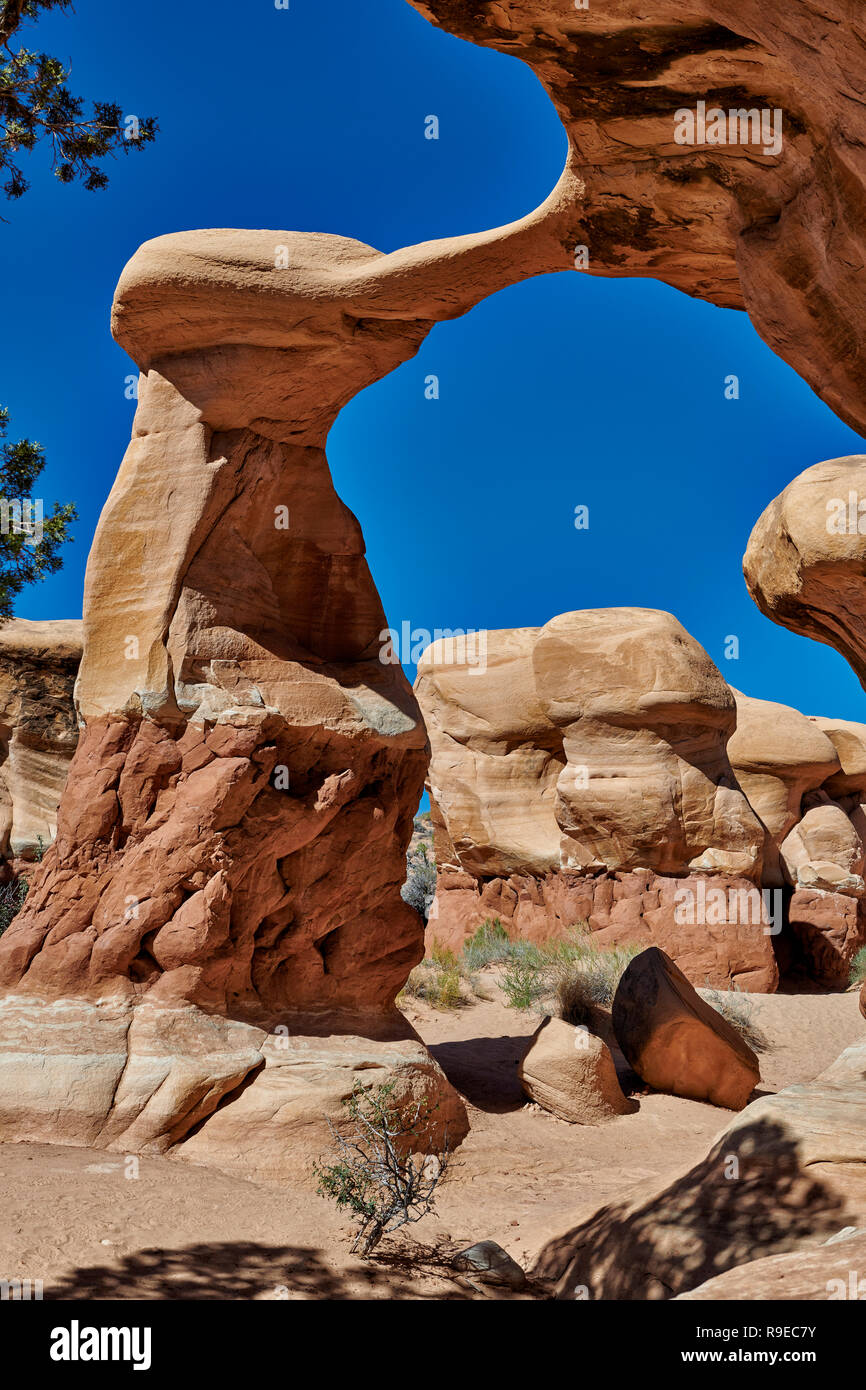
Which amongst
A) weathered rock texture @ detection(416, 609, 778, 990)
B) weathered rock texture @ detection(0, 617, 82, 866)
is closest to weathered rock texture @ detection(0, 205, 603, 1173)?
weathered rock texture @ detection(0, 617, 82, 866)

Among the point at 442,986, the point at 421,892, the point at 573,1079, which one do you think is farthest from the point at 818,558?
the point at 421,892

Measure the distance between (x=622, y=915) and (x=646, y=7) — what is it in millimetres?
12299

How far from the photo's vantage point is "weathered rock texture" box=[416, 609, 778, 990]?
14672 mm

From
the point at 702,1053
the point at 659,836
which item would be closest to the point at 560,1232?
the point at 702,1053

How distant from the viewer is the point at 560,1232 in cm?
586

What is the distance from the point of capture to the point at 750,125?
4879 millimetres

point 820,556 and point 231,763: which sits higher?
point 820,556

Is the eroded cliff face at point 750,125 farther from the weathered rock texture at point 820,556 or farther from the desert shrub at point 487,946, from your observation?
the desert shrub at point 487,946

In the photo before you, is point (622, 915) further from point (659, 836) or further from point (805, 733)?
point (805, 733)

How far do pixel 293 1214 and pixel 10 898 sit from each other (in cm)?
848

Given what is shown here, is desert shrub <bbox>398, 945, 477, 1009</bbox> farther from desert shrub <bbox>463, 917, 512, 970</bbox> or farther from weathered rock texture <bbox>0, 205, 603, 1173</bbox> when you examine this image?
weathered rock texture <bbox>0, 205, 603, 1173</bbox>

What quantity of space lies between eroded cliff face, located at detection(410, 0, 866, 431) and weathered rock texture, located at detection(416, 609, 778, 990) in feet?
31.8

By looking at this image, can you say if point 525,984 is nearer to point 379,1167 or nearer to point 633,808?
point 633,808

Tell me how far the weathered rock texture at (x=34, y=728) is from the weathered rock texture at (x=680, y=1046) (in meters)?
8.49
